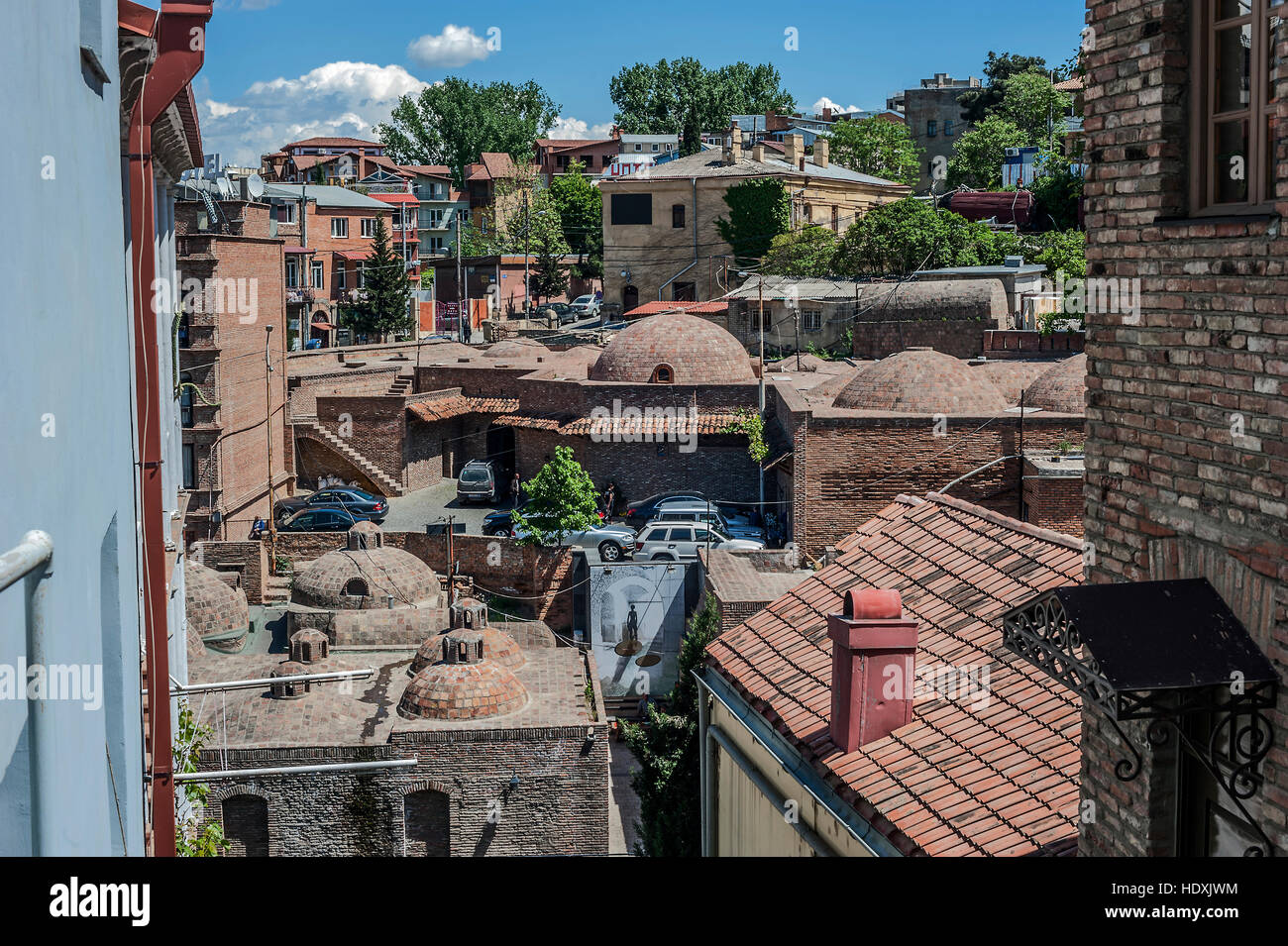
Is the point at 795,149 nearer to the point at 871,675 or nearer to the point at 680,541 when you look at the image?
the point at 680,541

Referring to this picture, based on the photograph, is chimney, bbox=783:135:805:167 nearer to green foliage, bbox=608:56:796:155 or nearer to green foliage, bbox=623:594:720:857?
green foliage, bbox=608:56:796:155

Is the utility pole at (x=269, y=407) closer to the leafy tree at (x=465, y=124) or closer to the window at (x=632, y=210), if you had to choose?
the window at (x=632, y=210)

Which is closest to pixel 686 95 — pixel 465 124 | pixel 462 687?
pixel 465 124

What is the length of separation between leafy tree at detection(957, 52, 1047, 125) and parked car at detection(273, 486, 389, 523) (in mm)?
52960

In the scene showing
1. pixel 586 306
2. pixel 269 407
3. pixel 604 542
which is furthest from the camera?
pixel 586 306

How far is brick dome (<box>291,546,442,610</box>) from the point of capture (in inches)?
1224

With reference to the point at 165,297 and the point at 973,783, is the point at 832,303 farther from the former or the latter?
the point at 973,783

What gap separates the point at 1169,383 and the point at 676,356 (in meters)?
34.9

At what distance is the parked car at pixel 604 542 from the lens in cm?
3472

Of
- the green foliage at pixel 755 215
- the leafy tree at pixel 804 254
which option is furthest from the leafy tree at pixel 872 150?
the leafy tree at pixel 804 254

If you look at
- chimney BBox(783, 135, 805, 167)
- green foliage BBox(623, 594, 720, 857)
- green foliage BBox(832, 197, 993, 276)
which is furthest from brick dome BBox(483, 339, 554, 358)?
green foliage BBox(623, 594, 720, 857)

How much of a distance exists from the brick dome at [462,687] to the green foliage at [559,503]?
10.5 m

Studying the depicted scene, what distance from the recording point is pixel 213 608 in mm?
30844
